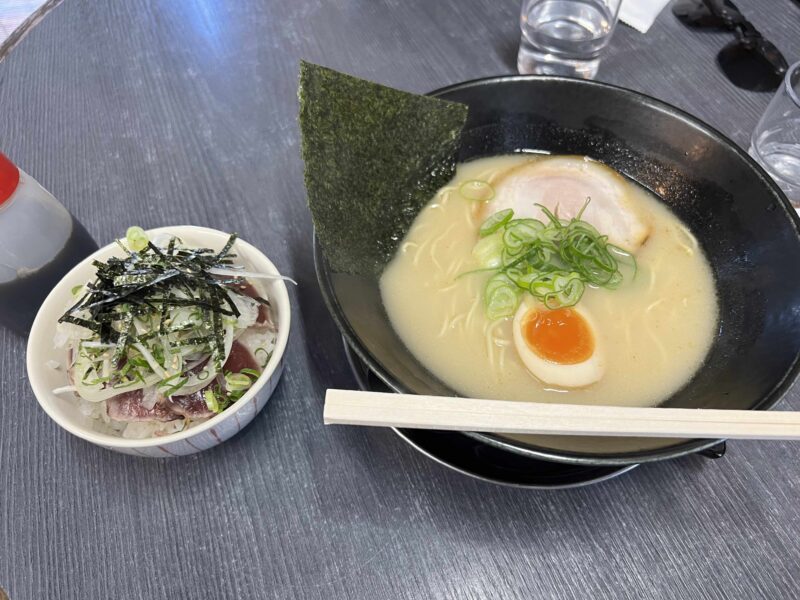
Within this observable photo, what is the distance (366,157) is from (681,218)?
3.16 feet

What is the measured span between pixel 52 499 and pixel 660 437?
4.36 feet

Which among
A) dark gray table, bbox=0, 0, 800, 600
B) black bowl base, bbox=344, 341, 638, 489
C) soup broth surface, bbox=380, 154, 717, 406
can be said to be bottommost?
dark gray table, bbox=0, 0, 800, 600

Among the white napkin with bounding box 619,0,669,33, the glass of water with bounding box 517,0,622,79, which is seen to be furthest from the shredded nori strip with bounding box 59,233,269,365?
the white napkin with bounding box 619,0,669,33

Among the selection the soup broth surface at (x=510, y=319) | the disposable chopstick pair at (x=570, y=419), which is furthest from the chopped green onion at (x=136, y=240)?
the disposable chopstick pair at (x=570, y=419)

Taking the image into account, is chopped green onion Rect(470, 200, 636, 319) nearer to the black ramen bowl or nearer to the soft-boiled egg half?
the soft-boiled egg half

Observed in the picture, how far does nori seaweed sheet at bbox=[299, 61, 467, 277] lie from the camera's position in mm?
1359

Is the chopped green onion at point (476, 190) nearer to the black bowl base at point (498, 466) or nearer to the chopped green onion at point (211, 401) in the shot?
the black bowl base at point (498, 466)

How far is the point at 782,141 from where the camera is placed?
6.24 feet

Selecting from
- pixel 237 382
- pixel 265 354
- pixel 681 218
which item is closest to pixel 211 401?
pixel 237 382

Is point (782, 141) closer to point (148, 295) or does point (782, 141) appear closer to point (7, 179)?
point (148, 295)

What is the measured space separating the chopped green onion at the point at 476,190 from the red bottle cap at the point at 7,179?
117 centimetres

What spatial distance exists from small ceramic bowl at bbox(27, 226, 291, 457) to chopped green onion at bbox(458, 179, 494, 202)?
0.67 m

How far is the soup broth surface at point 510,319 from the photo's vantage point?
137 centimetres

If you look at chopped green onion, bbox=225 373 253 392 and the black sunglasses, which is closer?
chopped green onion, bbox=225 373 253 392
